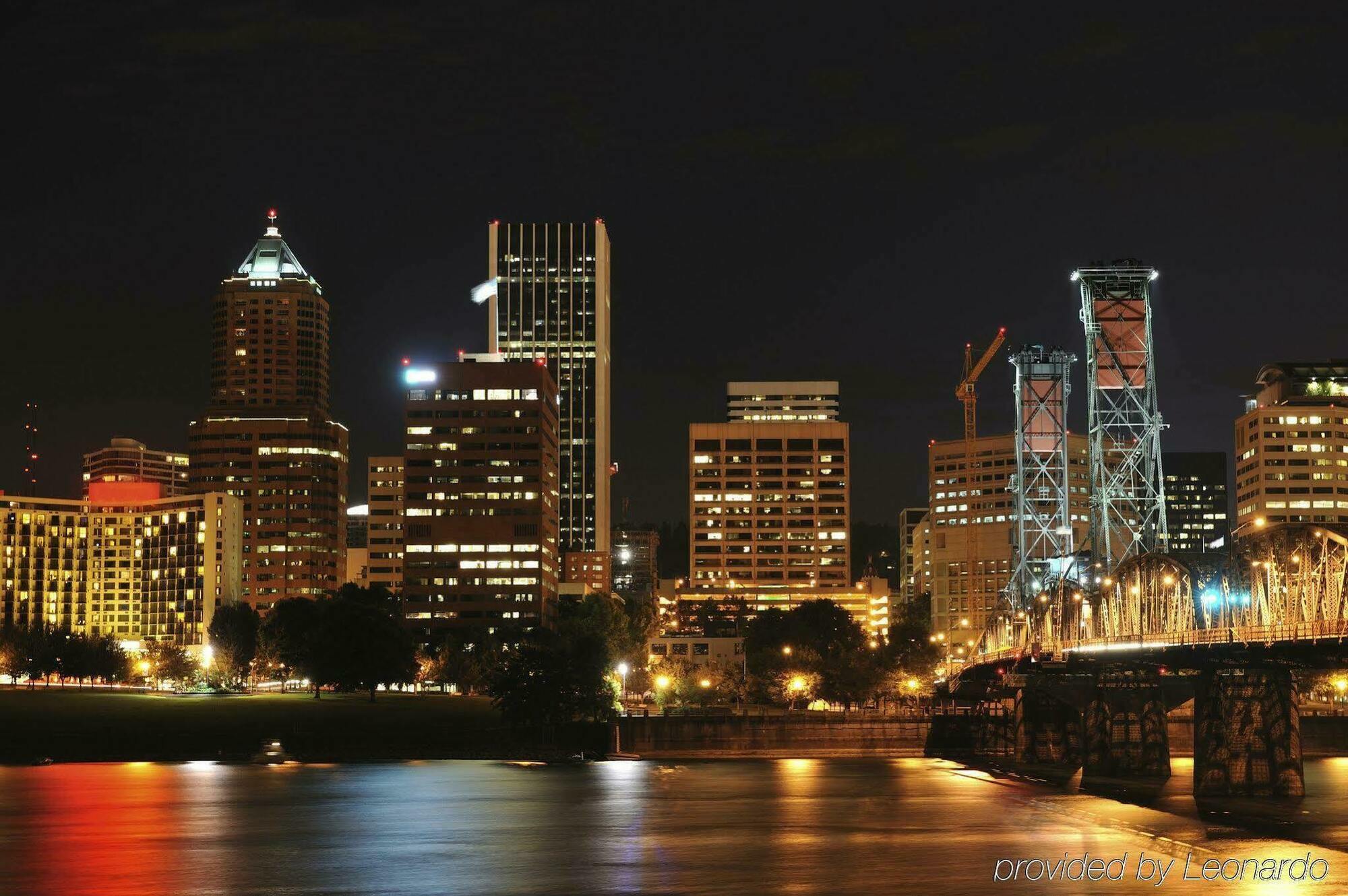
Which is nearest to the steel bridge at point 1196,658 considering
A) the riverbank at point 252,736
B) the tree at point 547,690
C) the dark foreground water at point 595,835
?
the dark foreground water at point 595,835

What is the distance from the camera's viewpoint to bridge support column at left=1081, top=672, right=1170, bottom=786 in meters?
139

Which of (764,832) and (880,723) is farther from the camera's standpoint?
(880,723)

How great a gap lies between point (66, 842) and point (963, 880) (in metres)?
47.1

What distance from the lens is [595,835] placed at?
9462 centimetres

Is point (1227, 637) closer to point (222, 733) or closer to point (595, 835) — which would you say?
point (595, 835)

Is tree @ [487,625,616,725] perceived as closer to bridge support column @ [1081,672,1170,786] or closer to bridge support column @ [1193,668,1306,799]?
bridge support column @ [1081,672,1170,786]

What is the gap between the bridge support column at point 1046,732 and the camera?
161 meters

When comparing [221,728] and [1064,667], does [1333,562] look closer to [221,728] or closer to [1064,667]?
[1064,667]

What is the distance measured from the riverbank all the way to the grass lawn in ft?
0.42

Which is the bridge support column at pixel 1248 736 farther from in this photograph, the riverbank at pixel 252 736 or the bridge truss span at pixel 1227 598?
the riverbank at pixel 252 736

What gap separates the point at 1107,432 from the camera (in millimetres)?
171250

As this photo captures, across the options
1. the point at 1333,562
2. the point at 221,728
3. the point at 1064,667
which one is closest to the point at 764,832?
the point at 1333,562

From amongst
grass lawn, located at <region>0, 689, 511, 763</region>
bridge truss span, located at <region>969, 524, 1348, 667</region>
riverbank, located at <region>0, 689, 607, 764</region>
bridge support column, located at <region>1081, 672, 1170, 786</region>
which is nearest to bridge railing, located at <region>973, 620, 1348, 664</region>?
bridge truss span, located at <region>969, 524, 1348, 667</region>

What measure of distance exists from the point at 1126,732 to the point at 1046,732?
23.5 metres
